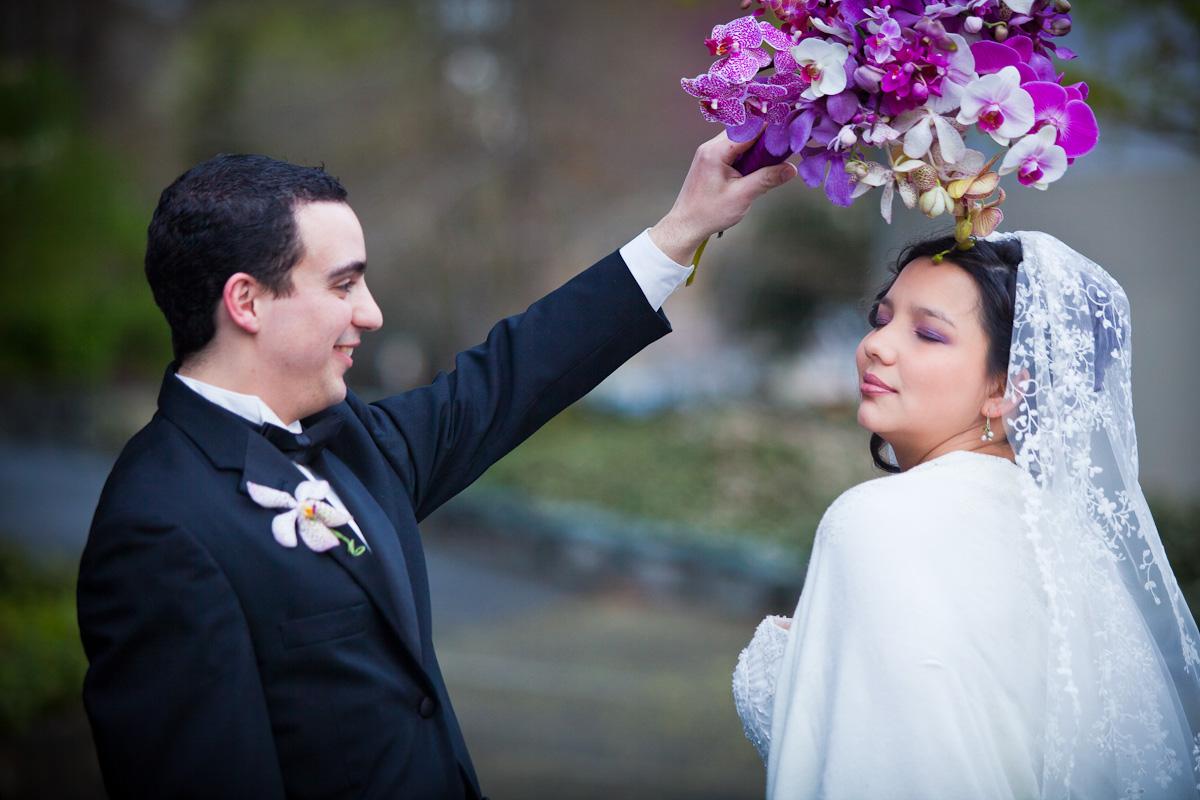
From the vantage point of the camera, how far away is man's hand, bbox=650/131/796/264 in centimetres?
225

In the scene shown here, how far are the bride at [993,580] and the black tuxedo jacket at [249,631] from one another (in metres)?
0.69

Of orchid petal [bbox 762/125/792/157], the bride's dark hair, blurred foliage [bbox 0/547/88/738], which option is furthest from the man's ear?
blurred foliage [bbox 0/547/88/738]

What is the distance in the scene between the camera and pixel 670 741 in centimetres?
540

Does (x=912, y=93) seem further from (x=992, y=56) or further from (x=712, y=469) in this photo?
(x=712, y=469)

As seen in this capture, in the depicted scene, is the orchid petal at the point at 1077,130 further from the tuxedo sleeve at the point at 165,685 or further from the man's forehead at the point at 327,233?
the tuxedo sleeve at the point at 165,685

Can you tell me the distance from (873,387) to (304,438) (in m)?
1.08

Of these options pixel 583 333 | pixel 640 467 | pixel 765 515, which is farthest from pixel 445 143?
pixel 583 333

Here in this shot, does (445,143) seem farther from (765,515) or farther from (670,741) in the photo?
(670,741)

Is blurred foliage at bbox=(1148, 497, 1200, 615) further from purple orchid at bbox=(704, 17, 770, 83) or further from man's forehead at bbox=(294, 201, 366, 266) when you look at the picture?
man's forehead at bbox=(294, 201, 366, 266)

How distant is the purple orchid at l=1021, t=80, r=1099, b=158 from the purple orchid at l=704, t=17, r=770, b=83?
0.46 meters

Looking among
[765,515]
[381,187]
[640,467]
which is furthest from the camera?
[381,187]

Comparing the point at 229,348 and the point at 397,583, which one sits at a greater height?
the point at 229,348

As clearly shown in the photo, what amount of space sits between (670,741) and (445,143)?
24.7 feet

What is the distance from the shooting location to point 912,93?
1.90 m
